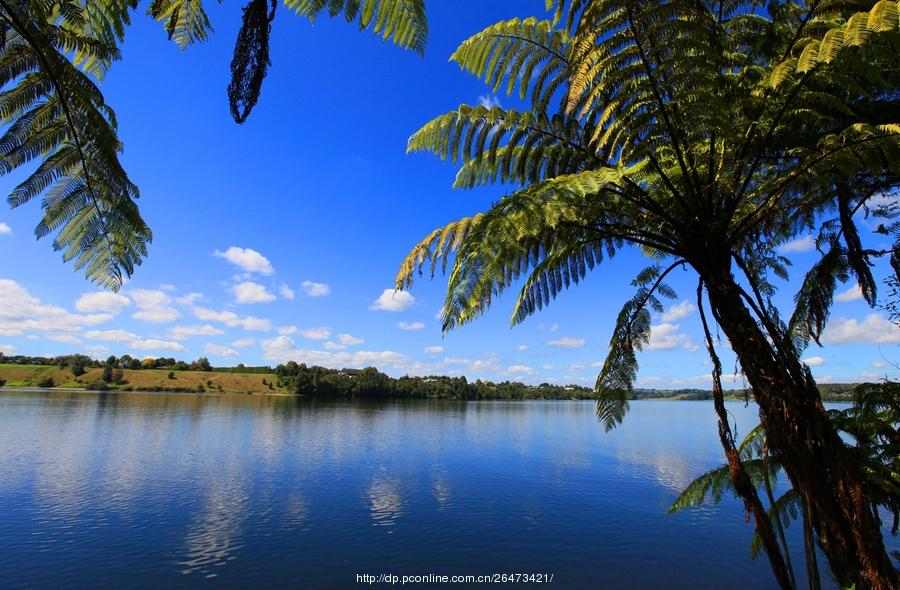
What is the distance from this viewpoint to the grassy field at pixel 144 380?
4203 inches

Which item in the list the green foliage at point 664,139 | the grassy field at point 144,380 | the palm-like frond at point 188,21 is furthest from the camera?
the grassy field at point 144,380

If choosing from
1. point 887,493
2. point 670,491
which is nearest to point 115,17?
point 887,493

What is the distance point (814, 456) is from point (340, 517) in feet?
51.3

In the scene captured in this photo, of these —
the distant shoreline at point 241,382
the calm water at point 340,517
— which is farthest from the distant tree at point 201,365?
the calm water at point 340,517

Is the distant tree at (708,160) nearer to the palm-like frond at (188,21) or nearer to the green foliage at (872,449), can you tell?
the green foliage at (872,449)

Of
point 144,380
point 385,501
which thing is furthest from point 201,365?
point 385,501

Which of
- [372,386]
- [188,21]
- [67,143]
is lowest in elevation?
[372,386]

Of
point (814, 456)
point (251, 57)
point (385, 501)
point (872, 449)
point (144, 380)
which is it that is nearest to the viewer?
point (251, 57)

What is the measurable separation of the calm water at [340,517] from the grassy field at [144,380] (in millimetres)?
87970

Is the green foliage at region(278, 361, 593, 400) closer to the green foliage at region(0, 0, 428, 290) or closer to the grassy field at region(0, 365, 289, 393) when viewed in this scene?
the grassy field at region(0, 365, 289, 393)

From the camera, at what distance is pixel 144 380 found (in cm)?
11225

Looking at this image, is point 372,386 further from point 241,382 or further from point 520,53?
point 520,53

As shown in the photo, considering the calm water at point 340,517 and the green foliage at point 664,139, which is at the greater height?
the green foliage at point 664,139

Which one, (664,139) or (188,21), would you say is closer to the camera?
(188,21)
